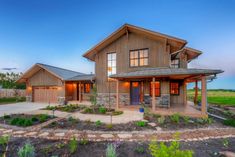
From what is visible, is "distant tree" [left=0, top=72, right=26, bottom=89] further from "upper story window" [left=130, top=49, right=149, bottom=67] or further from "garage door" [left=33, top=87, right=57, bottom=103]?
"upper story window" [left=130, top=49, right=149, bottom=67]

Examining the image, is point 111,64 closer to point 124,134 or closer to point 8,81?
point 124,134

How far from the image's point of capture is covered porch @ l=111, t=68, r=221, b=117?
287 inches

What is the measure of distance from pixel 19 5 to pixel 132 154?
17.0 meters

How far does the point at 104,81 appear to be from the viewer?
1178cm

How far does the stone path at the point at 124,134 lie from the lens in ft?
14.4

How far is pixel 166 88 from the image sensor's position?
9.63 meters

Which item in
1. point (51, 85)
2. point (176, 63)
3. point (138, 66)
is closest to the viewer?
point (138, 66)

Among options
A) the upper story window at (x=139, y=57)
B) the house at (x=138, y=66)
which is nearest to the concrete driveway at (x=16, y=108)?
the house at (x=138, y=66)

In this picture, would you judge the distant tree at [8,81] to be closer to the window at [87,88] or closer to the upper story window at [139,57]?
the window at [87,88]

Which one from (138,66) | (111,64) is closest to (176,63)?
(138,66)

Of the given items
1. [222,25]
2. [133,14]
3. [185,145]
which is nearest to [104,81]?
[185,145]

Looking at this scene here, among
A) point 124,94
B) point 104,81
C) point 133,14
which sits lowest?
point 124,94

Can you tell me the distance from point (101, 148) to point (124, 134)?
1.40 meters

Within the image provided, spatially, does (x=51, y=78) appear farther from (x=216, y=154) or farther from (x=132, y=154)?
(x=216, y=154)
